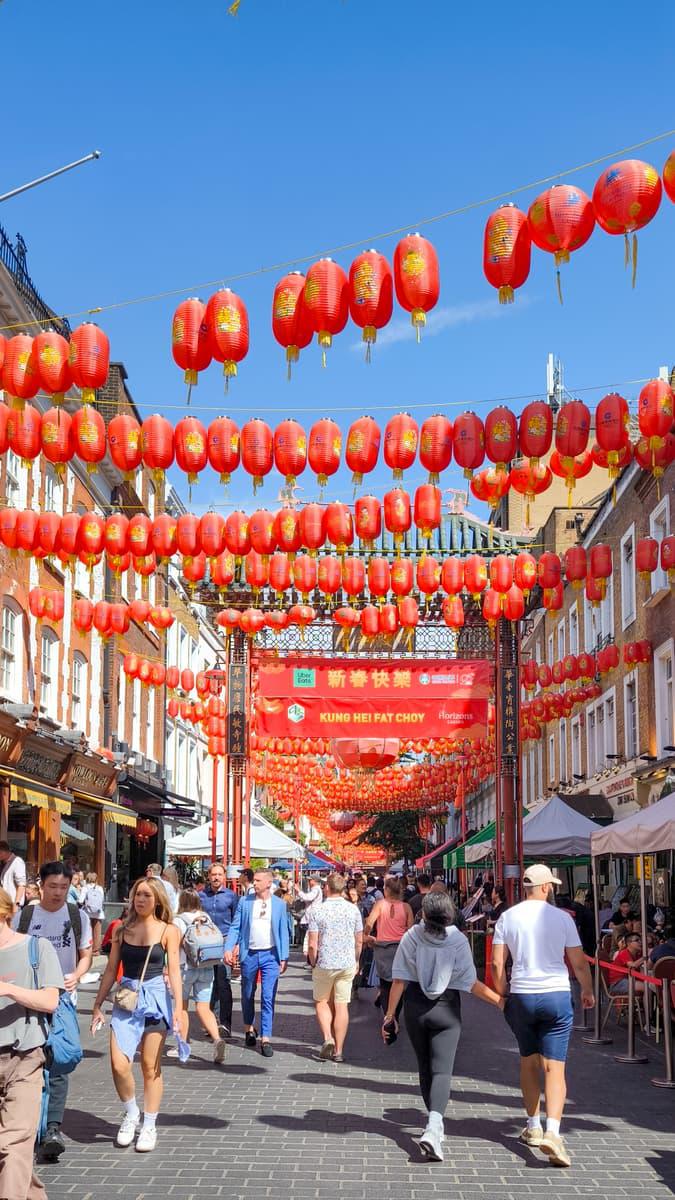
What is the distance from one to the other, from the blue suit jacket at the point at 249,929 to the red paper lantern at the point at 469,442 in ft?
15.9

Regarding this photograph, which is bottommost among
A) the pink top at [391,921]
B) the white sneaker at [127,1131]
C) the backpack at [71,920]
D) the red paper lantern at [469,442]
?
the white sneaker at [127,1131]

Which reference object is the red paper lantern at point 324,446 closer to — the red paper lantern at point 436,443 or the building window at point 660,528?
the red paper lantern at point 436,443

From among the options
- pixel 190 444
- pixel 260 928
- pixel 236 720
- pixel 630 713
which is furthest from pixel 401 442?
pixel 630 713

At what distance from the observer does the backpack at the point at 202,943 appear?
1130cm

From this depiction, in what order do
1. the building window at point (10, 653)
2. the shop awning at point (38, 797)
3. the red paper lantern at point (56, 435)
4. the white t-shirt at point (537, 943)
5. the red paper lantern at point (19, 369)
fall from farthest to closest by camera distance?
the building window at point (10, 653)
the shop awning at point (38, 797)
the red paper lantern at point (56, 435)
the red paper lantern at point (19, 369)
the white t-shirt at point (537, 943)

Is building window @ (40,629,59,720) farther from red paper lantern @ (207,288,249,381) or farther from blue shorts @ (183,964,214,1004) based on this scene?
red paper lantern @ (207,288,249,381)

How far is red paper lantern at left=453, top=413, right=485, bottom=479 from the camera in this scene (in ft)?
40.2

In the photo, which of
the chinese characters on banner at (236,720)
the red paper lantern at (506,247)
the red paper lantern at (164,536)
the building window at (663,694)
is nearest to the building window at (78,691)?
the chinese characters on banner at (236,720)

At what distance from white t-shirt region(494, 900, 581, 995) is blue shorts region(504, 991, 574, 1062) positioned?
0.17 ft

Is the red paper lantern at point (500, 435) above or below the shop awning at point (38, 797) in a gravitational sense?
above

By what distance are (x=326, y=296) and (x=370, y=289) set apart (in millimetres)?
351

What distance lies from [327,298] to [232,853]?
17.5 metres

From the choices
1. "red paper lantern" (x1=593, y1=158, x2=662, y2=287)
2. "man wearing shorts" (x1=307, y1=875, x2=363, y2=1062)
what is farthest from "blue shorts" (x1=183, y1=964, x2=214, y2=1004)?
"red paper lantern" (x1=593, y1=158, x2=662, y2=287)

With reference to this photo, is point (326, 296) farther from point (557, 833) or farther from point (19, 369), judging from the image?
point (557, 833)
